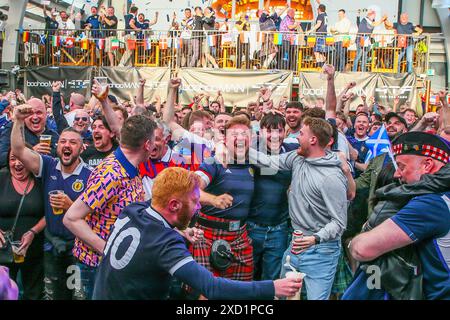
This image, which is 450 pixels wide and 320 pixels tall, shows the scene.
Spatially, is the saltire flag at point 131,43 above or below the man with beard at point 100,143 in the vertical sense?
above

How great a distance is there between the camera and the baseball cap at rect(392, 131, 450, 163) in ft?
9.82

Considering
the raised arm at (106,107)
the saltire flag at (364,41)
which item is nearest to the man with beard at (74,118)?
the raised arm at (106,107)

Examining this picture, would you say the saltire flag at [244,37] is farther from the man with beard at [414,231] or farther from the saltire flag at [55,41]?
the man with beard at [414,231]

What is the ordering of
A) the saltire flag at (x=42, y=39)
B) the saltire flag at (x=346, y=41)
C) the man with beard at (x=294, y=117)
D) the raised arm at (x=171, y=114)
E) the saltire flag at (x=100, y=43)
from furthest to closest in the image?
the saltire flag at (x=42, y=39), the saltire flag at (x=100, y=43), the saltire flag at (x=346, y=41), the man with beard at (x=294, y=117), the raised arm at (x=171, y=114)

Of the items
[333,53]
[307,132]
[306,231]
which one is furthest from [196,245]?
[333,53]

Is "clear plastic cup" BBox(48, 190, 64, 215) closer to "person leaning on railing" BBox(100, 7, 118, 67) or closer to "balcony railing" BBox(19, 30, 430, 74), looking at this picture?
"balcony railing" BBox(19, 30, 430, 74)

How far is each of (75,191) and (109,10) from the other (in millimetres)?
14466

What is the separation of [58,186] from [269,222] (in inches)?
78.7

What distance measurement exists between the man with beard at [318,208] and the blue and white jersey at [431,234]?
1.66 meters

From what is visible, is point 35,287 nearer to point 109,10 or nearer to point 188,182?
point 188,182

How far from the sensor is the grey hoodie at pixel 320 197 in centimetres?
457

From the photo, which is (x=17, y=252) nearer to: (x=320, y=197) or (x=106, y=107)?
(x=106, y=107)

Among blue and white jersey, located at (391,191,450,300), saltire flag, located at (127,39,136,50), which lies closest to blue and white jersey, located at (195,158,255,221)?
blue and white jersey, located at (391,191,450,300)

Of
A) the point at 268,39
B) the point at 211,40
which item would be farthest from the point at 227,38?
the point at 268,39
